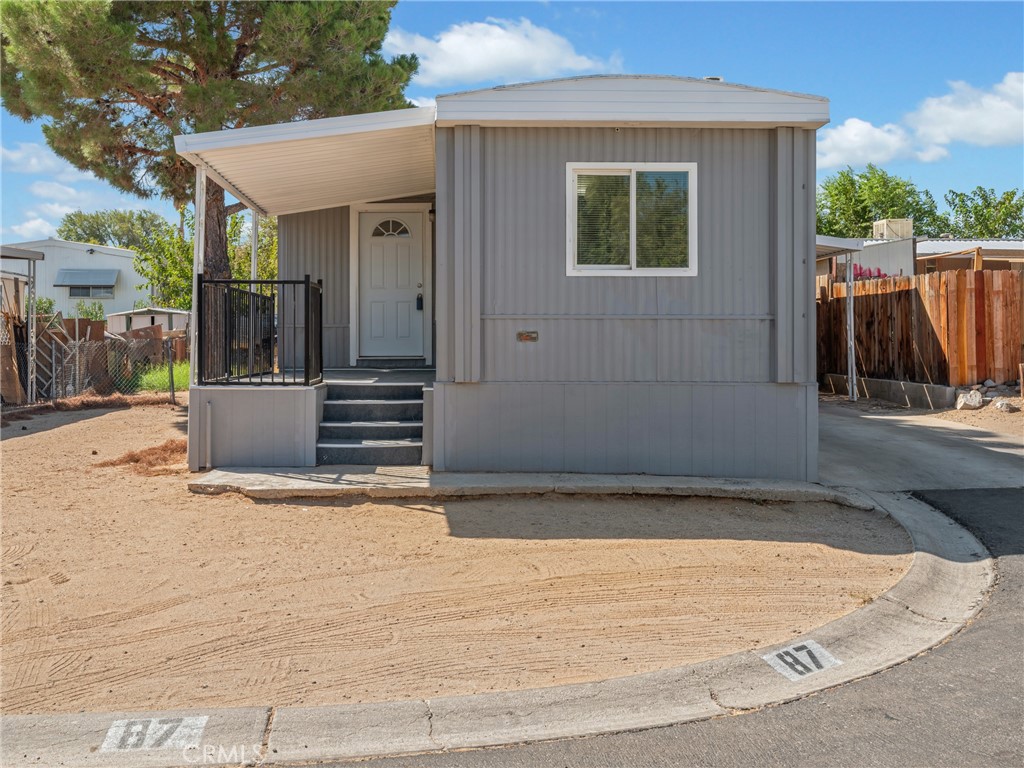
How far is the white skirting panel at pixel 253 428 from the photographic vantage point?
8031mm

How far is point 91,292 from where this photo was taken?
35.3 metres

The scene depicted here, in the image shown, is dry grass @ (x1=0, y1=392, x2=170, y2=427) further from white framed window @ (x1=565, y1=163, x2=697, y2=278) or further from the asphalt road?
the asphalt road

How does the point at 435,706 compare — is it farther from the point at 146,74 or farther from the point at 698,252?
the point at 146,74

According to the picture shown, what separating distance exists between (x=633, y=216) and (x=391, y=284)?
4334 millimetres

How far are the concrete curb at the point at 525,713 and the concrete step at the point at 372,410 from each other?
16.6ft

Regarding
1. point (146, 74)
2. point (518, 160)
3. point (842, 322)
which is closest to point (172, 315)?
point (146, 74)

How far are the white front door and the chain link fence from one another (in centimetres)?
474

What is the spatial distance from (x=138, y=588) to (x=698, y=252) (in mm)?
5440

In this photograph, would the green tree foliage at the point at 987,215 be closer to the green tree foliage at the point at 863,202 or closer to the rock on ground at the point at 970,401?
the green tree foliage at the point at 863,202

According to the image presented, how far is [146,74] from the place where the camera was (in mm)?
13250

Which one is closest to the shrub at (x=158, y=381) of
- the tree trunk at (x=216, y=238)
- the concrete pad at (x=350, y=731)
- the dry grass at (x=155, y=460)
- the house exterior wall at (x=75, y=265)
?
the tree trunk at (x=216, y=238)

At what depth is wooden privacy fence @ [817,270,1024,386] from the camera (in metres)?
12.2

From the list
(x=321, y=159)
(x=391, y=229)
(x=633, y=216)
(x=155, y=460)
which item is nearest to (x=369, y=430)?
(x=155, y=460)

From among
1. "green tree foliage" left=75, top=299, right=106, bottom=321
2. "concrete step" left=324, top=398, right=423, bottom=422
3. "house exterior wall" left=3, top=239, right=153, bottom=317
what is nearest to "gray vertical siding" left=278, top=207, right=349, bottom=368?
"concrete step" left=324, top=398, right=423, bottom=422
